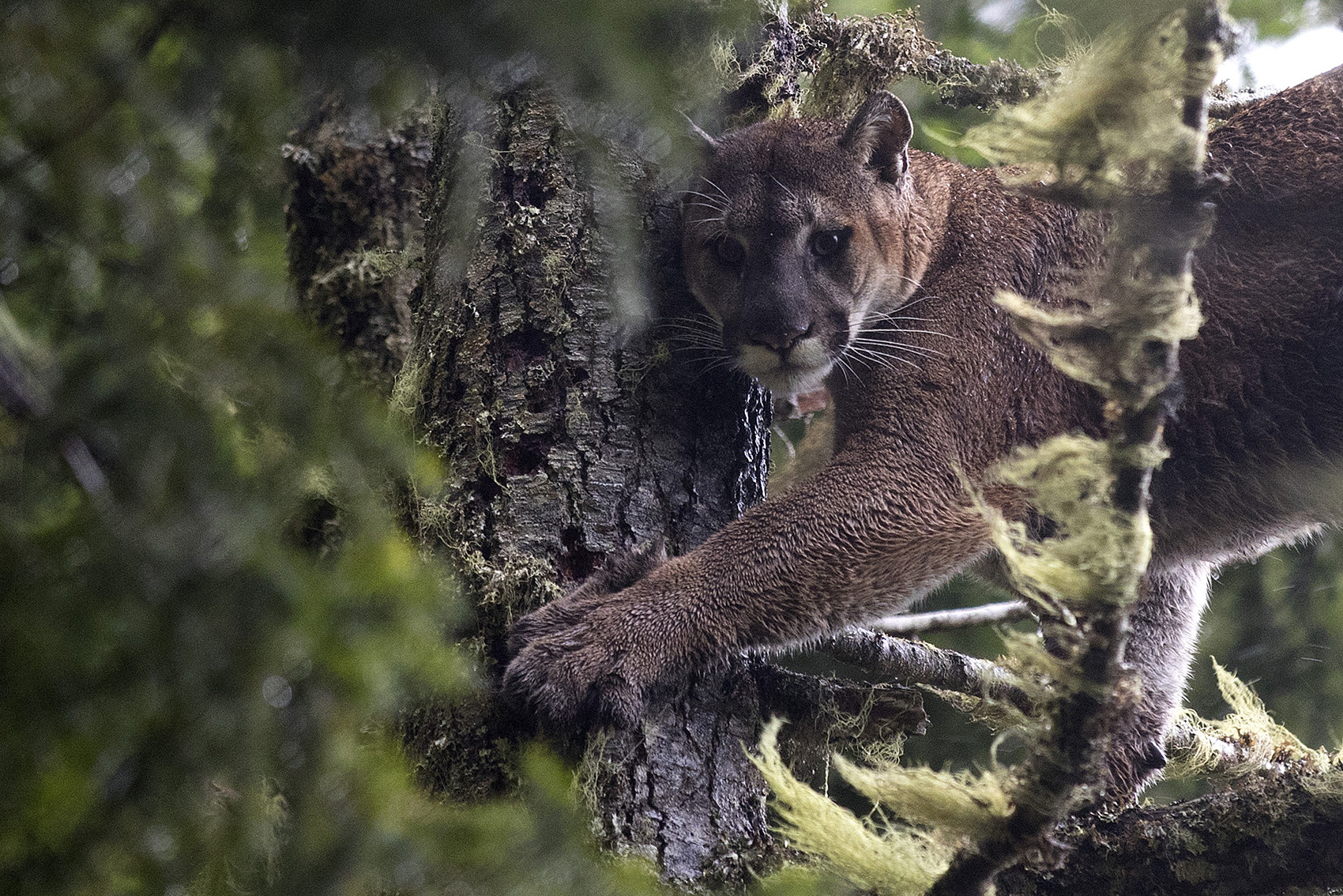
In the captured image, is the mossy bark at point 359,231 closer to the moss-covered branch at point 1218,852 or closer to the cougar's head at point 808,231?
the cougar's head at point 808,231

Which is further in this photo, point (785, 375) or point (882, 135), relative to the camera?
point (882, 135)

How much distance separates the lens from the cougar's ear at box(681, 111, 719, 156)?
2883mm

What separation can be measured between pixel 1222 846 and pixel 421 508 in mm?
1859

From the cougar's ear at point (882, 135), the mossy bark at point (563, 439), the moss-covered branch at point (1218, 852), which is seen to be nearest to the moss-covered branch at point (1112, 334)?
the moss-covered branch at point (1218, 852)

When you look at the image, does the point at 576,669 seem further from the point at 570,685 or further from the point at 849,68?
the point at 849,68

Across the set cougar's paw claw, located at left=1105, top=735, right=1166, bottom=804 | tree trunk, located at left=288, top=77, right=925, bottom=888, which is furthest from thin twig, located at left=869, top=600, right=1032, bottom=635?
tree trunk, located at left=288, top=77, right=925, bottom=888

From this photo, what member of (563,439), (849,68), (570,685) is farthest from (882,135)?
(570,685)

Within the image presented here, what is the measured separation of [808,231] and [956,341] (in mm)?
594

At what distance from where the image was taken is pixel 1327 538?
435 centimetres

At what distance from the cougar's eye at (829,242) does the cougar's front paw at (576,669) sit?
1443 millimetres

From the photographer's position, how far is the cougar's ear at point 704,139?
2883 mm

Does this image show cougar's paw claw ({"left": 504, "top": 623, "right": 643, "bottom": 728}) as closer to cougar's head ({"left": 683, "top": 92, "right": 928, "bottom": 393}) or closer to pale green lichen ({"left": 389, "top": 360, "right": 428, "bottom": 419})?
pale green lichen ({"left": 389, "top": 360, "right": 428, "bottom": 419})

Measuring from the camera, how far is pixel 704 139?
2977 millimetres

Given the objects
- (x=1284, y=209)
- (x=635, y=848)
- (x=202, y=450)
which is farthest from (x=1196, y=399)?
(x=202, y=450)
